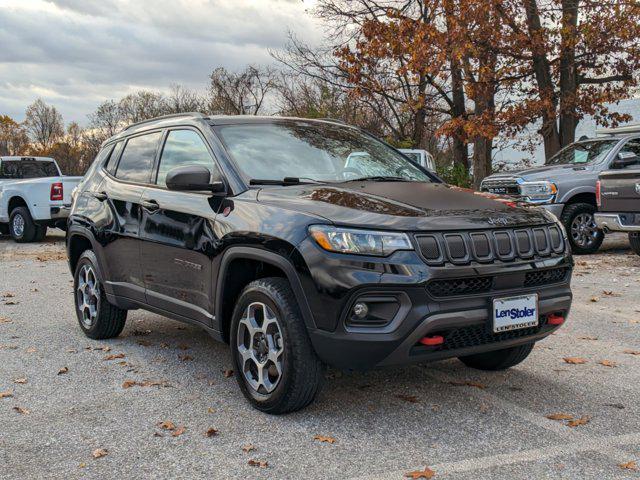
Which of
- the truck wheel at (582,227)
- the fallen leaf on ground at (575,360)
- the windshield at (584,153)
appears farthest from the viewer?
the windshield at (584,153)

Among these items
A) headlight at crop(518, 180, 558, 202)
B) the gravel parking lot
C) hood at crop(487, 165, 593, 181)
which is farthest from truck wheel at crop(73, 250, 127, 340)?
hood at crop(487, 165, 593, 181)

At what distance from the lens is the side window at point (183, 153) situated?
15.9 ft

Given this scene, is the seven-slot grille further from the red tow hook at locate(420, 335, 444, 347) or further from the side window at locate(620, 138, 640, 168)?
the side window at locate(620, 138, 640, 168)

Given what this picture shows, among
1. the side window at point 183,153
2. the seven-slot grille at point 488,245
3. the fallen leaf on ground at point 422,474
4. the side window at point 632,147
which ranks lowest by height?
→ the fallen leaf on ground at point 422,474

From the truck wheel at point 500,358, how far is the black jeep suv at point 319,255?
0.01 m

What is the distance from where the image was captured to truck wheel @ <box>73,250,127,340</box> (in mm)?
6051

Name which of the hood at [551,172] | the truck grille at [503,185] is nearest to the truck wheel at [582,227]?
the hood at [551,172]

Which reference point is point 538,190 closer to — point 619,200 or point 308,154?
point 619,200

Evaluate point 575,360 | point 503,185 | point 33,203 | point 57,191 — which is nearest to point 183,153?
point 575,360

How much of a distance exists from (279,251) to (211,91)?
4774 cm

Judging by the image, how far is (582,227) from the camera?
39.7 feet

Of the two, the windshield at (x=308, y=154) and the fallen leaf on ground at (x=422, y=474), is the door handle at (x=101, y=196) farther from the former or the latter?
the fallen leaf on ground at (x=422, y=474)

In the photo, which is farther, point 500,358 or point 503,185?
point 503,185

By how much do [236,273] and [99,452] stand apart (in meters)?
1.30
